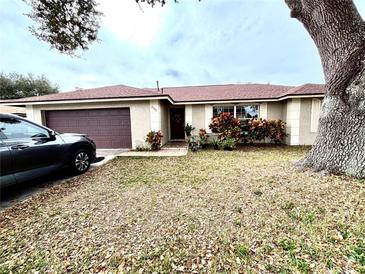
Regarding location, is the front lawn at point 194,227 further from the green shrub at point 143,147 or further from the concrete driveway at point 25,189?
the green shrub at point 143,147

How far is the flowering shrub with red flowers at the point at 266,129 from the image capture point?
940cm

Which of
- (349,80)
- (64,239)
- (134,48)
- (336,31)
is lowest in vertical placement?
(64,239)

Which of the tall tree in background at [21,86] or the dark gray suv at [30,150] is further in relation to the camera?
the tall tree in background at [21,86]

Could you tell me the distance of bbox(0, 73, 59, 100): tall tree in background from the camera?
22562mm

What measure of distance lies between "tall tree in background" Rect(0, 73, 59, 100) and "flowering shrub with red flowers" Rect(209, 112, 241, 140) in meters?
26.7

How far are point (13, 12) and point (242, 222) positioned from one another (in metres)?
9.13

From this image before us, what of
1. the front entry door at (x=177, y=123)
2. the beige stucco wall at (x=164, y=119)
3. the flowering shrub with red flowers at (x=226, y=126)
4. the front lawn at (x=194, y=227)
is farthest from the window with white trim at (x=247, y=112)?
the front lawn at (x=194, y=227)

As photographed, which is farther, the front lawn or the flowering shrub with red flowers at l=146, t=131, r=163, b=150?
the flowering shrub with red flowers at l=146, t=131, r=163, b=150

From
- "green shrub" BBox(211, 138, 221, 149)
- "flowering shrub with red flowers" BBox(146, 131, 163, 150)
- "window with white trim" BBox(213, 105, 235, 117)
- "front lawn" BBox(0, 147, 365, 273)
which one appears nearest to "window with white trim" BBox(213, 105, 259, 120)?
"window with white trim" BBox(213, 105, 235, 117)

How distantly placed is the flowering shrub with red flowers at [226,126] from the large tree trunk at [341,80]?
4.94 metres

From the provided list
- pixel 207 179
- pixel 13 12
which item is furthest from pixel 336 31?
pixel 13 12

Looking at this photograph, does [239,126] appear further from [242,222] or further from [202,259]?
[202,259]

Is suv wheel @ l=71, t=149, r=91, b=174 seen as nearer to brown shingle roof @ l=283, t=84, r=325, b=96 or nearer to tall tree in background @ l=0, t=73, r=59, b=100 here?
brown shingle roof @ l=283, t=84, r=325, b=96

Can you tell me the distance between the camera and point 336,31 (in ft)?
12.8
